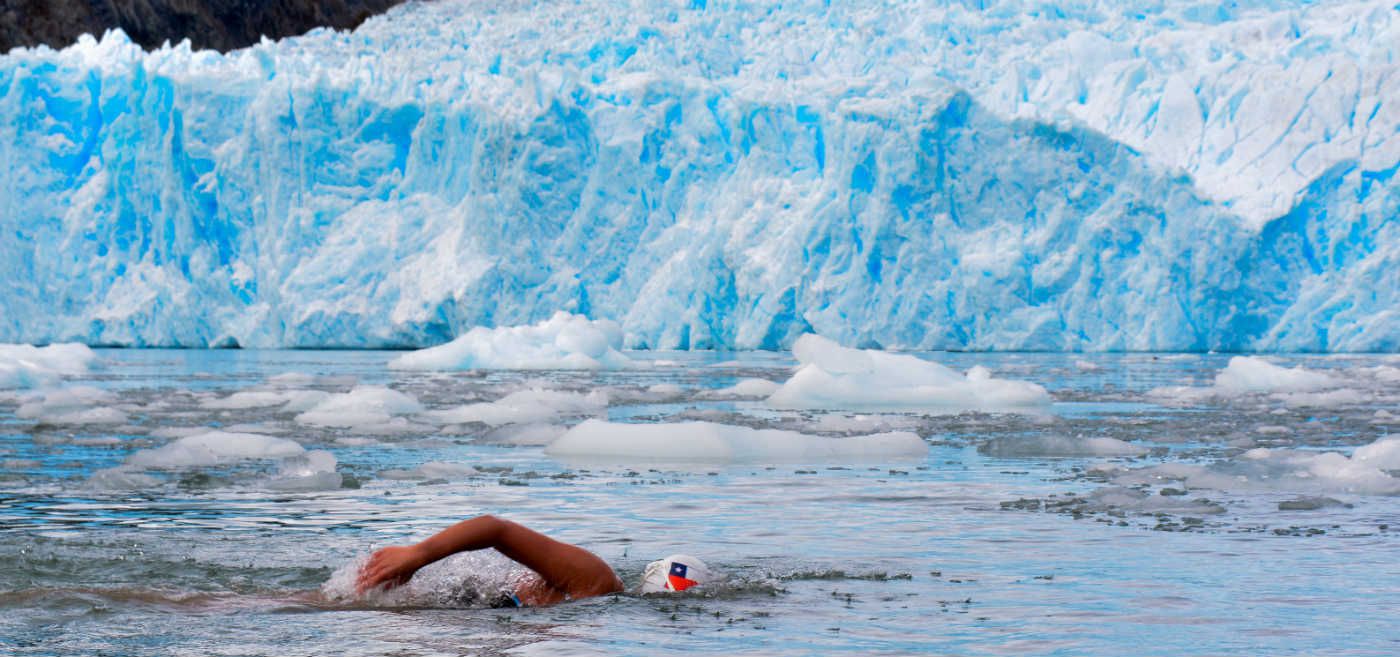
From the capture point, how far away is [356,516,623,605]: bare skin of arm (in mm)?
3793

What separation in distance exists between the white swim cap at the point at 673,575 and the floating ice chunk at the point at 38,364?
14.9 metres

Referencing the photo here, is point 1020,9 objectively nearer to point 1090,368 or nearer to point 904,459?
point 1090,368

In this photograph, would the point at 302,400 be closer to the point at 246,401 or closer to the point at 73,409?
the point at 246,401

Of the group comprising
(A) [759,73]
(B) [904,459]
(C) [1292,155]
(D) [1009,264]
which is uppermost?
(A) [759,73]

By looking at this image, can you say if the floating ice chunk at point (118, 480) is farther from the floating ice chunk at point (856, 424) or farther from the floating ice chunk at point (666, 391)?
the floating ice chunk at point (666, 391)

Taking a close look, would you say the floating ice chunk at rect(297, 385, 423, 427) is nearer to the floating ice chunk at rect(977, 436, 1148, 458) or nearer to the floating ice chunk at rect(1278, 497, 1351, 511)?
the floating ice chunk at rect(977, 436, 1148, 458)

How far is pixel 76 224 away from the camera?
31969 mm

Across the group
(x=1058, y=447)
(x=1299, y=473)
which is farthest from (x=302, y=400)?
(x=1299, y=473)

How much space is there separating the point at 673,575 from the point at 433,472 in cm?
376

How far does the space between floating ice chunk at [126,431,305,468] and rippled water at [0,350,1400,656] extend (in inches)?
9.6

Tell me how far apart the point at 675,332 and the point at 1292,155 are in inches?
532

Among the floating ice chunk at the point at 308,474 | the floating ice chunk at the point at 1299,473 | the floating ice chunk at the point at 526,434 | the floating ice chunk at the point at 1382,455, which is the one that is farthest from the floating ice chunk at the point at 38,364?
the floating ice chunk at the point at 1382,455

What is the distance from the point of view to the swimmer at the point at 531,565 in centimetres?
380

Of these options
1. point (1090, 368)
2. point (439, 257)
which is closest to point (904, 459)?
point (1090, 368)
